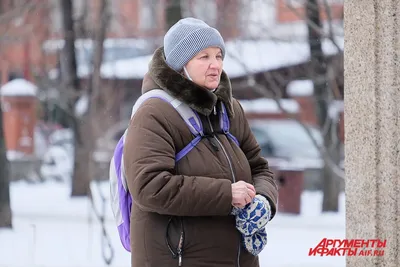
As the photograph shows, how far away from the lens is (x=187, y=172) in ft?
9.91

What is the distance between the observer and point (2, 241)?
9.66 m

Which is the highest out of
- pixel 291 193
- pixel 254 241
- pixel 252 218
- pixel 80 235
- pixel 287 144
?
pixel 252 218

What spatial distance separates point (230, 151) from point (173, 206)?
347 mm

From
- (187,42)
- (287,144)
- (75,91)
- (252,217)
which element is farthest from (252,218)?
(287,144)

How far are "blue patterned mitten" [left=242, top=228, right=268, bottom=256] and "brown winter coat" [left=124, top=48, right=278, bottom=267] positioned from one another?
0.03 m

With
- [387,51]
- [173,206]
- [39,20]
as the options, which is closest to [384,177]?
[387,51]

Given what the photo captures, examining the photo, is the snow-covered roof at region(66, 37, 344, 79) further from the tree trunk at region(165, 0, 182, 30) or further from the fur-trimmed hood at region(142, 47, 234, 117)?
the fur-trimmed hood at region(142, 47, 234, 117)

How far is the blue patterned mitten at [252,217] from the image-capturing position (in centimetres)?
305

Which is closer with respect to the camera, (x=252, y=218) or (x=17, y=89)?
(x=252, y=218)

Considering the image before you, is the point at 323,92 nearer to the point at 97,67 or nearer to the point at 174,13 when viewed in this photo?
the point at 174,13

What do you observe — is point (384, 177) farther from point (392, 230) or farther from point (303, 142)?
point (303, 142)

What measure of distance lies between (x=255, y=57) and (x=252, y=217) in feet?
39.6

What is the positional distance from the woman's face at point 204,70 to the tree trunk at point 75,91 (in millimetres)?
11019

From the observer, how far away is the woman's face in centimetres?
316
